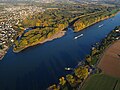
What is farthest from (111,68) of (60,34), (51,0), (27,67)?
(51,0)

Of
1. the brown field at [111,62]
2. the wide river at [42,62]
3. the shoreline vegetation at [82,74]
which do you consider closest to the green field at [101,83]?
the shoreline vegetation at [82,74]

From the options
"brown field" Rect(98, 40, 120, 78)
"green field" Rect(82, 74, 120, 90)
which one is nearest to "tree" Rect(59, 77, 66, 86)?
"green field" Rect(82, 74, 120, 90)

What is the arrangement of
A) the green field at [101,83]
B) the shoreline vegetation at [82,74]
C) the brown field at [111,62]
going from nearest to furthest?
the green field at [101,83] → the shoreline vegetation at [82,74] → the brown field at [111,62]

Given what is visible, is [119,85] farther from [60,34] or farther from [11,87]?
[60,34]

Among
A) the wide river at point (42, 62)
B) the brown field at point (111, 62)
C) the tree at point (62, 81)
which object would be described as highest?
the tree at point (62, 81)

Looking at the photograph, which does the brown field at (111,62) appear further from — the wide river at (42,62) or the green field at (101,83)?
the wide river at (42,62)

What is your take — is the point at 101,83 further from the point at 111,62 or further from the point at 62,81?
the point at 111,62

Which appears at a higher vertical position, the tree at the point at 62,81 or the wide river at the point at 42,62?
the tree at the point at 62,81
